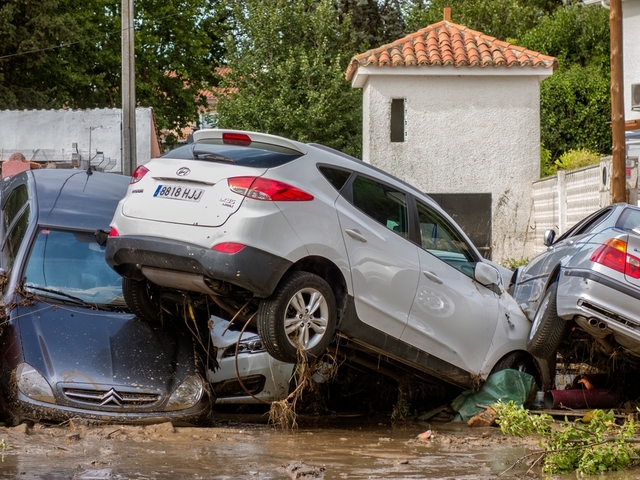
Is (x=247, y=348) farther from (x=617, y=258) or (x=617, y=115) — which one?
(x=617, y=115)

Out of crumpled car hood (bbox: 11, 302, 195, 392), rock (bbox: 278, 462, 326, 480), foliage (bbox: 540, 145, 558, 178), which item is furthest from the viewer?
foliage (bbox: 540, 145, 558, 178)

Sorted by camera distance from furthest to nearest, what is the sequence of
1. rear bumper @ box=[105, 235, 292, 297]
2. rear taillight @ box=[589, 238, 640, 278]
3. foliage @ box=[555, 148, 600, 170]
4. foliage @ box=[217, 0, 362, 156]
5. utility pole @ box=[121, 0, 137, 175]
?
foliage @ box=[217, 0, 362, 156] < foliage @ box=[555, 148, 600, 170] < utility pole @ box=[121, 0, 137, 175] < rear taillight @ box=[589, 238, 640, 278] < rear bumper @ box=[105, 235, 292, 297]

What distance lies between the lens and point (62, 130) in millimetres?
25766

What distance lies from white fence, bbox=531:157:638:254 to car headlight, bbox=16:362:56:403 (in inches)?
414

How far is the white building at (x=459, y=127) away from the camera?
21719mm

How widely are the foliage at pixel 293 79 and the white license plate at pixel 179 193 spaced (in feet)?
78.7

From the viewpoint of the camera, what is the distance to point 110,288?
8.02 m

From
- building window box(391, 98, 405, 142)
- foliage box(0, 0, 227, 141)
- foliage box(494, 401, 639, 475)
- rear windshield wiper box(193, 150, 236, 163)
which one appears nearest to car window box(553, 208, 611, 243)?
foliage box(494, 401, 639, 475)

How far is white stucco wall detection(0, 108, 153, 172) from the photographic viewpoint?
25.6m

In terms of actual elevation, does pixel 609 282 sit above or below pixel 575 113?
below

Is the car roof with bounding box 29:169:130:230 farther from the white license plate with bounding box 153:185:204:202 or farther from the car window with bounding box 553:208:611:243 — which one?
the car window with bounding box 553:208:611:243

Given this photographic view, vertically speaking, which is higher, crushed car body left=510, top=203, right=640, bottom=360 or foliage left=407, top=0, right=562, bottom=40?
foliage left=407, top=0, right=562, bottom=40

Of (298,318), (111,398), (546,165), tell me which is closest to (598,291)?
(298,318)

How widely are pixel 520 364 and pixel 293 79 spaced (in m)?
24.1
